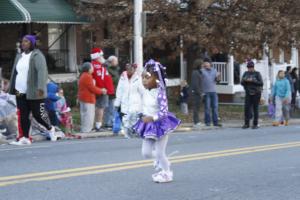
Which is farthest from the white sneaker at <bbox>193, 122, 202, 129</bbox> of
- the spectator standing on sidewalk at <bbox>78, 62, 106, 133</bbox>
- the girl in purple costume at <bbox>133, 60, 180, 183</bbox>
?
the girl in purple costume at <bbox>133, 60, 180, 183</bbox>

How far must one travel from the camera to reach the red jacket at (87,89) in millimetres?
16078

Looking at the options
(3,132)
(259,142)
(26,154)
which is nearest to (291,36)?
Answer: (259,142)

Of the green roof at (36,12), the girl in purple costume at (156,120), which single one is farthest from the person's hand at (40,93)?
the green roof at (36,12)

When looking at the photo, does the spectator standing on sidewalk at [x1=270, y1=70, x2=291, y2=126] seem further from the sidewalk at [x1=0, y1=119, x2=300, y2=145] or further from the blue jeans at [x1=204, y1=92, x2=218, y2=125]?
the blue jeans at [x1=204, y1=92, x2=218, y2=125]

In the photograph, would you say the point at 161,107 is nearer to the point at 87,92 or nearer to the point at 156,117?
the point at 156,117

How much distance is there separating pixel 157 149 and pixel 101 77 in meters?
8.15

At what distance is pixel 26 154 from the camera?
11.5 m

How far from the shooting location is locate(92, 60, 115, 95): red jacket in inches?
657

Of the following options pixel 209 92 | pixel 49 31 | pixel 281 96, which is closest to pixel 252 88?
pixel 209 92

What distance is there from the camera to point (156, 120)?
28.3 feet

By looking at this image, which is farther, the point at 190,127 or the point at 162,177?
the point at 190,127

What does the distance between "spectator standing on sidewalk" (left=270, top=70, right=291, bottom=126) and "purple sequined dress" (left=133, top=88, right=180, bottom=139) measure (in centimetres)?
1179

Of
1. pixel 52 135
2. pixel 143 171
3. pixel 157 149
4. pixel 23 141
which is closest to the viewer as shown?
pixel 157 149

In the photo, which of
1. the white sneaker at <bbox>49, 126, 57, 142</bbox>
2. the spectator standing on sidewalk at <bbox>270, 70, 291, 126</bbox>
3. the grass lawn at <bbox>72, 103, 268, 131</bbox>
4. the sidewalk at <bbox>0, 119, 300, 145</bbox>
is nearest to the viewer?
the white sneaker at <bbox>49, 126, 57, 142</bbox>
